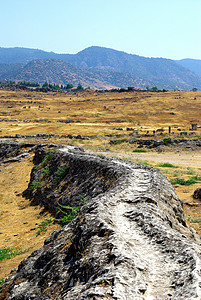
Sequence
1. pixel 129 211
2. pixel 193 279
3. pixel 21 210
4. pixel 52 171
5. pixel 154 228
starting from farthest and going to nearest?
1. pixel 52 171
2. pixel 21 210
3. pixel 129 211
4. pixel 154 228
5. pixel 193 279

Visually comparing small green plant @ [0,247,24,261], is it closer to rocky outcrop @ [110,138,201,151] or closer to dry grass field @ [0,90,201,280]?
dry grass field @ [0,90,201,280]

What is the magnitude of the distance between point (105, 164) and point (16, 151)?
16.6 metres

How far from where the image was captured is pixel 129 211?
197 inches

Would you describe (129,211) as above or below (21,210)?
above

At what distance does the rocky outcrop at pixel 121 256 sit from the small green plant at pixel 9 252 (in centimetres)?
218

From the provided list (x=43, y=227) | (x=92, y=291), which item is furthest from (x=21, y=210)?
(x=92, y=291)

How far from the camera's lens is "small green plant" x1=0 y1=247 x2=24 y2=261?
24.2 feet

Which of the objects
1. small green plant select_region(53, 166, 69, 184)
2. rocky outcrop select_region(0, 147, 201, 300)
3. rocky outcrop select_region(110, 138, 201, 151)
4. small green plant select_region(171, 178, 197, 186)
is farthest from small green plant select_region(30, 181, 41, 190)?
rocky outcrop select_region(110, 138, 201, 151)

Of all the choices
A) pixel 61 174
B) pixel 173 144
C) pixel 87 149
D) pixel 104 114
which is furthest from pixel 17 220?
pixel 104 114

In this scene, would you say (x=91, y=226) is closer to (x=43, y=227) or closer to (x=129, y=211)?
(x=129, y=211)

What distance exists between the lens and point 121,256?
3.25 meters

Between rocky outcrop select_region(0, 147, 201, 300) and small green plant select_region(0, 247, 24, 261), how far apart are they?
2182 millimetres

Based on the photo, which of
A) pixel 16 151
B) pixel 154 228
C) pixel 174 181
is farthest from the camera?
pixel 16 151

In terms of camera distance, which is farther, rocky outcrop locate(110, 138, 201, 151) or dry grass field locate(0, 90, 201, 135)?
dry grass field locate(0, 90, 201, 135)
